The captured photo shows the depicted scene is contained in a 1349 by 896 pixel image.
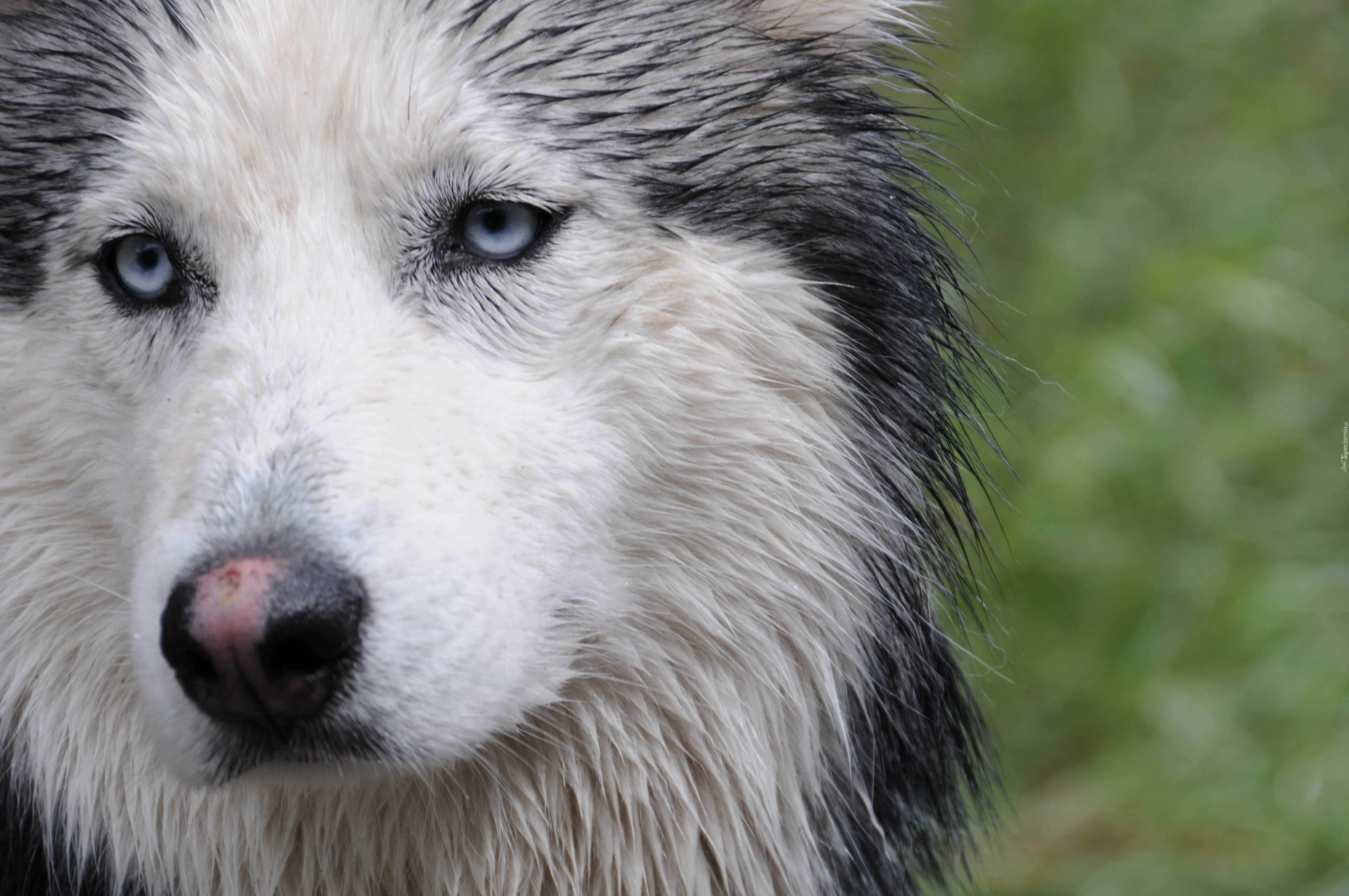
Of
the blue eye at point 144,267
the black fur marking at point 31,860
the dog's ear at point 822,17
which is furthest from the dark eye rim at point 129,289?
the dog's ear at point 822,17

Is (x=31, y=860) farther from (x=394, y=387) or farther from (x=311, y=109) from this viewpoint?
(x=311, y=109)

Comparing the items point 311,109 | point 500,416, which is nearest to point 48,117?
point 311,109

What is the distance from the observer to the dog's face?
5.21ft

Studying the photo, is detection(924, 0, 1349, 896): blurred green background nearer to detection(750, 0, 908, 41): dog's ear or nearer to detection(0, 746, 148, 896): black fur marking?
detection(750, 0, 908, 41): dog's ear

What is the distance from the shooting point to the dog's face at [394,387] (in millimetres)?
1588

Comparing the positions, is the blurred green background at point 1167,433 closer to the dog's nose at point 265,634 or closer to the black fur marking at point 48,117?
the dog's nose at point 265,634

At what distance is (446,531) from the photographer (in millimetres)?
1650

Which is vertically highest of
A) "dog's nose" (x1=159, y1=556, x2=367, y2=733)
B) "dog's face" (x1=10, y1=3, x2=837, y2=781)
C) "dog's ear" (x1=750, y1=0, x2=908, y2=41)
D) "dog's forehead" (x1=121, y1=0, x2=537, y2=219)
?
"dog's ear" (x1=750, y1=0, x2=908, y2=41)

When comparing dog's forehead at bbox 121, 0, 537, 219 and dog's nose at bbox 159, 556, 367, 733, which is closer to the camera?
dog's nose at bbox 159, 556, 367, 733

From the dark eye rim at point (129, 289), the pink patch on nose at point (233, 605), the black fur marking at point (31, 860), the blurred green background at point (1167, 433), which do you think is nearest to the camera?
the pink patch on nose at point (233, 605)

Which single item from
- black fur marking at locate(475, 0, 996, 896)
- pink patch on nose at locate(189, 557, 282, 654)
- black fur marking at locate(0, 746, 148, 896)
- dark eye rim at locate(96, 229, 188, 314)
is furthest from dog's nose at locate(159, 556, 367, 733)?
black fur marking at locate(475, 0, 996, 896)

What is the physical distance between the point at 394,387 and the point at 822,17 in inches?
40.8

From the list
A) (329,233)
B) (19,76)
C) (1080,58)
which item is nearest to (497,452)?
(329,233)

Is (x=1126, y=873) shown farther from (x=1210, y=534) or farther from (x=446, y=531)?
(x=446, y=531)
